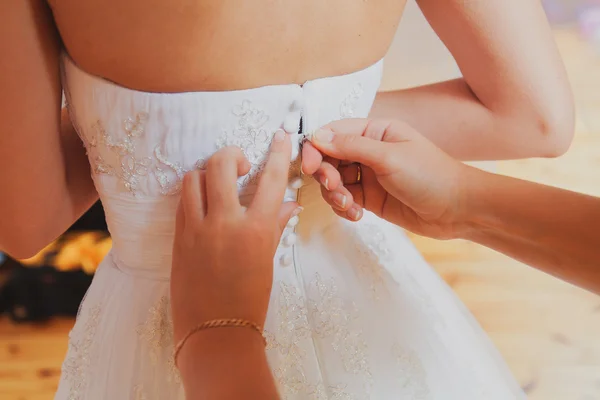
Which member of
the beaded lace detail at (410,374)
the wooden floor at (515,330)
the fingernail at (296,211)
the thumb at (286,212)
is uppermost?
the thumb at (286,212)

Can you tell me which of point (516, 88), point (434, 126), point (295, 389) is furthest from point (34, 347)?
point (516, 88)

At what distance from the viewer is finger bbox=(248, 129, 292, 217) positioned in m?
0.63

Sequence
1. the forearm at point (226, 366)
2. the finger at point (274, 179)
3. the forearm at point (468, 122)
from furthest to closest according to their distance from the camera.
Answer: the forearm at point (468, 122) → the finger at point (274, 179) → the forearm at point (226, 366)

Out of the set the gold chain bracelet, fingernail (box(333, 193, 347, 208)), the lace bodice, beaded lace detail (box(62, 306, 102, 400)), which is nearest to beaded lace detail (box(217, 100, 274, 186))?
the lace bodice

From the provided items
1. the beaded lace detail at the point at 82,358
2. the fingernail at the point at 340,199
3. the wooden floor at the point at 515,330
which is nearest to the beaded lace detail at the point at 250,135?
the fingernail at the point at 340,199

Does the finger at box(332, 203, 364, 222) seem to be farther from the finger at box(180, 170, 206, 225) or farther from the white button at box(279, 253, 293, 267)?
the finger at box(180, 170, 206, 225)

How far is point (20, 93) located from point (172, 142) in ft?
0.56

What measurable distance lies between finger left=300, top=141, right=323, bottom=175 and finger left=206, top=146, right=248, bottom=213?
3.3 inches

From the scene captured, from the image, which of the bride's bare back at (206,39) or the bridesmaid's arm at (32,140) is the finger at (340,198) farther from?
the bridesmaid's arm at (32,140)

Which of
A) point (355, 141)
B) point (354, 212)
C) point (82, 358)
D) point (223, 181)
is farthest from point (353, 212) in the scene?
point (82, 358)

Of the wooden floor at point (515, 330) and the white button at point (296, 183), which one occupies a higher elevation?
the white button at point (296, 183)

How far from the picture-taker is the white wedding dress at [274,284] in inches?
26.1

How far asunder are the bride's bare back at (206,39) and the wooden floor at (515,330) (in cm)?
118

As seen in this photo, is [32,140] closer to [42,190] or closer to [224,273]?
[42,190]
